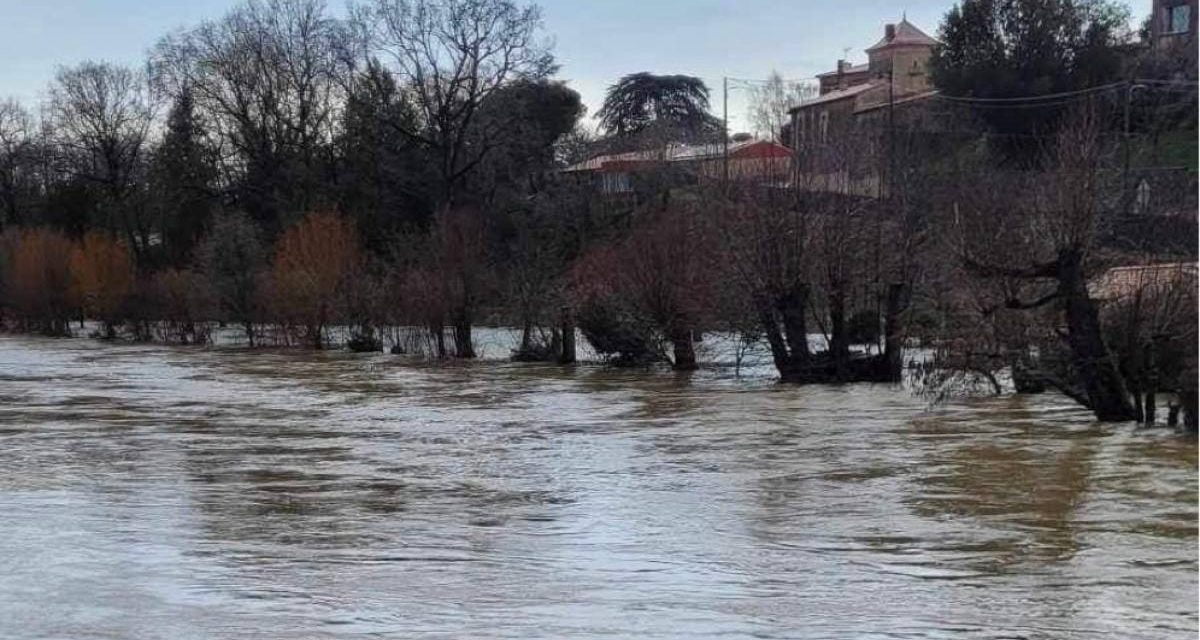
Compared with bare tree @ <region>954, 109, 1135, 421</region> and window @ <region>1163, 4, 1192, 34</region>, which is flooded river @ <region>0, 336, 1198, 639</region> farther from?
window @ <region>1163, 4, 1192, 34</region>

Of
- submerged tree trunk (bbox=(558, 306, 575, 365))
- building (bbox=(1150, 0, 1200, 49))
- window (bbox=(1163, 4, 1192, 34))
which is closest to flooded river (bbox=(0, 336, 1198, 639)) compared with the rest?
submerged tree trunk (bbox=(558, 306, 575, 365))

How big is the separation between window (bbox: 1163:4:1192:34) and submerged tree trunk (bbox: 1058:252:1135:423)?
4769cm

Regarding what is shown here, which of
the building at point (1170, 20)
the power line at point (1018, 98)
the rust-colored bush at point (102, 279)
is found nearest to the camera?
the power line at point (1018, 98)

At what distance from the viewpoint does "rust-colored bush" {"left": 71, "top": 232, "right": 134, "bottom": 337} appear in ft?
189

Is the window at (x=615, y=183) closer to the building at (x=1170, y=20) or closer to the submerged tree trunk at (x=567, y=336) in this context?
the building at (x=1170, y=20)

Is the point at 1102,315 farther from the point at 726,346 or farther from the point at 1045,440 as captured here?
the point at 726,346

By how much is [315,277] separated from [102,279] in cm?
1741

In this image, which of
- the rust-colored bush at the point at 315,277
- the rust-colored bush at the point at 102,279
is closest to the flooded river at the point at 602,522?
the rust-colored bush at the point at 315,277

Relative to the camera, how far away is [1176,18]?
6475 cm

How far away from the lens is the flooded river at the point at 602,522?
968cm

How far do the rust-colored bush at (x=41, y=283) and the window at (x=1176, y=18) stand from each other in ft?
164

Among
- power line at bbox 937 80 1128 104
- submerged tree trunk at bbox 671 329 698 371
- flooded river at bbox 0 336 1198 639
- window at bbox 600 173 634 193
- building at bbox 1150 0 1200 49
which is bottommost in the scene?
flooded river at bbox 0 336 1198 639

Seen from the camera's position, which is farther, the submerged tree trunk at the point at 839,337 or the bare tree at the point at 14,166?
the bare tree at the point at 14,166

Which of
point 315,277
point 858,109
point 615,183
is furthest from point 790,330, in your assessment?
point 858,109
